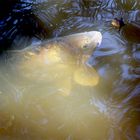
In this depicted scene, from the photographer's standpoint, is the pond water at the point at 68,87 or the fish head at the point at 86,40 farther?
the fish head at the point at 86,40

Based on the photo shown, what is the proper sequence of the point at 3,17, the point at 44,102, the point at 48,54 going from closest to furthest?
the point at 44,102 → the point at 48,54 → the point at 3,17

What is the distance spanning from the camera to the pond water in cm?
131

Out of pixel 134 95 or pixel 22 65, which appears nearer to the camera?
pixel 134 95

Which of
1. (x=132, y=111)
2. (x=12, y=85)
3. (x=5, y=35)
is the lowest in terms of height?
(x=132, y=111)

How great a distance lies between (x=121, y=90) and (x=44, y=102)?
472 millimetres

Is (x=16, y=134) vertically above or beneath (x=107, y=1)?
beneath

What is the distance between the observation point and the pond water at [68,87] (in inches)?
51.6

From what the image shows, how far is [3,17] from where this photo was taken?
6.70ft

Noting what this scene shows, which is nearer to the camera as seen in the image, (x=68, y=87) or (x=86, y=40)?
(x=68, y=87)

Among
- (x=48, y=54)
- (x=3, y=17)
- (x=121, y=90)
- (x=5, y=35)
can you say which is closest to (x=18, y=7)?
(x=3, y=17)

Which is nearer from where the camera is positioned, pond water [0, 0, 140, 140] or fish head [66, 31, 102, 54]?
pond water [0, 0, 140, 140]

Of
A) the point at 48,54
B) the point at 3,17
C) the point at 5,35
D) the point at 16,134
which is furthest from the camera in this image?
the point at 3,17

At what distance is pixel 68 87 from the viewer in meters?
1.50

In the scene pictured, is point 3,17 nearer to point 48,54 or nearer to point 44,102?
→ point 48,54
